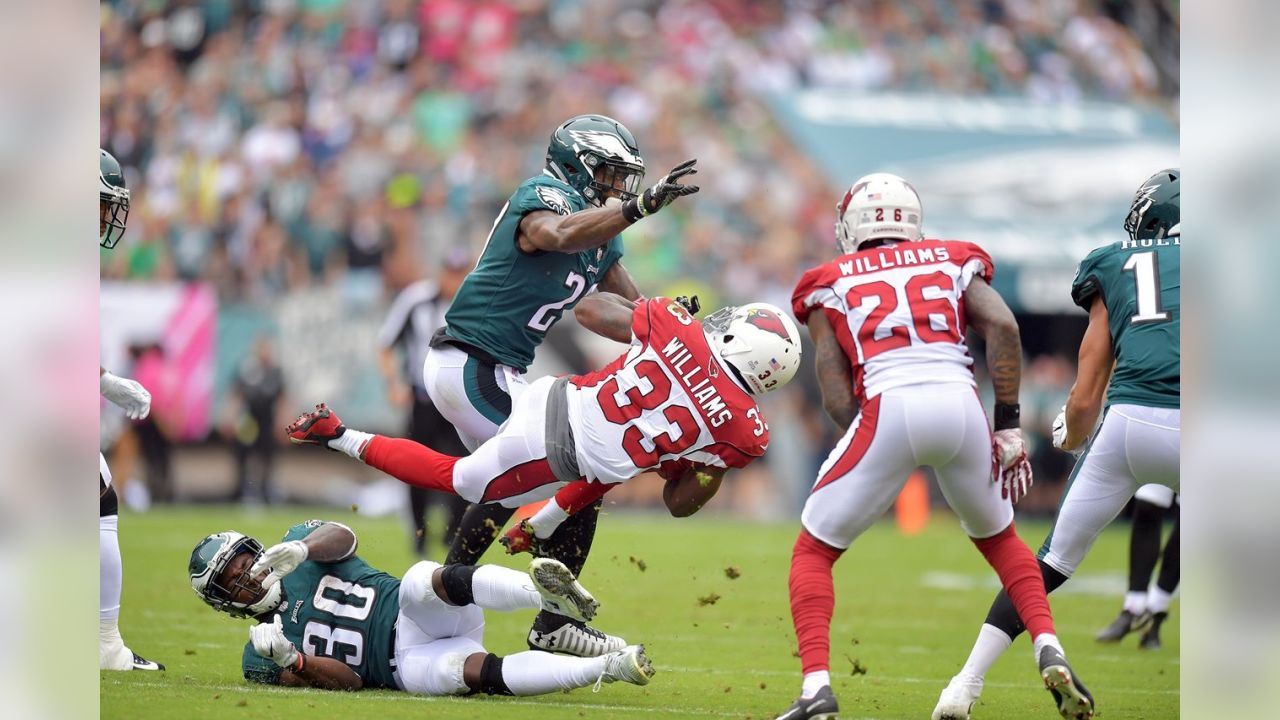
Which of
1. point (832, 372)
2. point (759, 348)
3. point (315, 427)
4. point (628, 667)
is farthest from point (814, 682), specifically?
point (315, 427)

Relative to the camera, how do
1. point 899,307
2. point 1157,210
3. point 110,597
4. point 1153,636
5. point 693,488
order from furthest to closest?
point 1153,636 → point 110,597 → point 1157,210 → point 693,488 → point 899,307

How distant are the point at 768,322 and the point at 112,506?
8.81ft

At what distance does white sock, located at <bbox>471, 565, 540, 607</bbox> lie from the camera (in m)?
4.82

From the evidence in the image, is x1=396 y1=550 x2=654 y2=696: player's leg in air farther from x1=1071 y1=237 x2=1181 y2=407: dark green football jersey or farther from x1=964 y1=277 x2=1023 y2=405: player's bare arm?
x1=1071 y1=237 x2=1181 y2=407: dark green football jersey

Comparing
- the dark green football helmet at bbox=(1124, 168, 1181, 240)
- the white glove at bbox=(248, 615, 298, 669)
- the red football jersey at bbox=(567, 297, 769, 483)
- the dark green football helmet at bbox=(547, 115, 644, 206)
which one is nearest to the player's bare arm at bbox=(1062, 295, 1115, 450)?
the dark green football helmet at bbox=(1124, 168, 1181, 240)

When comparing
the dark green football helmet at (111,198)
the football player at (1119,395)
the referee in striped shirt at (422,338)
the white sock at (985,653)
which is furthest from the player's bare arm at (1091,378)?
the referee in striped shirt at (422,338)

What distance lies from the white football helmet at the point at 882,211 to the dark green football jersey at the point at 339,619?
6.66ft

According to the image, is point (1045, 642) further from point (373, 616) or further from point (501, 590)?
point (373, 616)

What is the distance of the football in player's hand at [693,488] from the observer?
505cm

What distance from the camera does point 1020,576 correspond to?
4801 mm

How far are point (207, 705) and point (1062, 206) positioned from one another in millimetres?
13765
